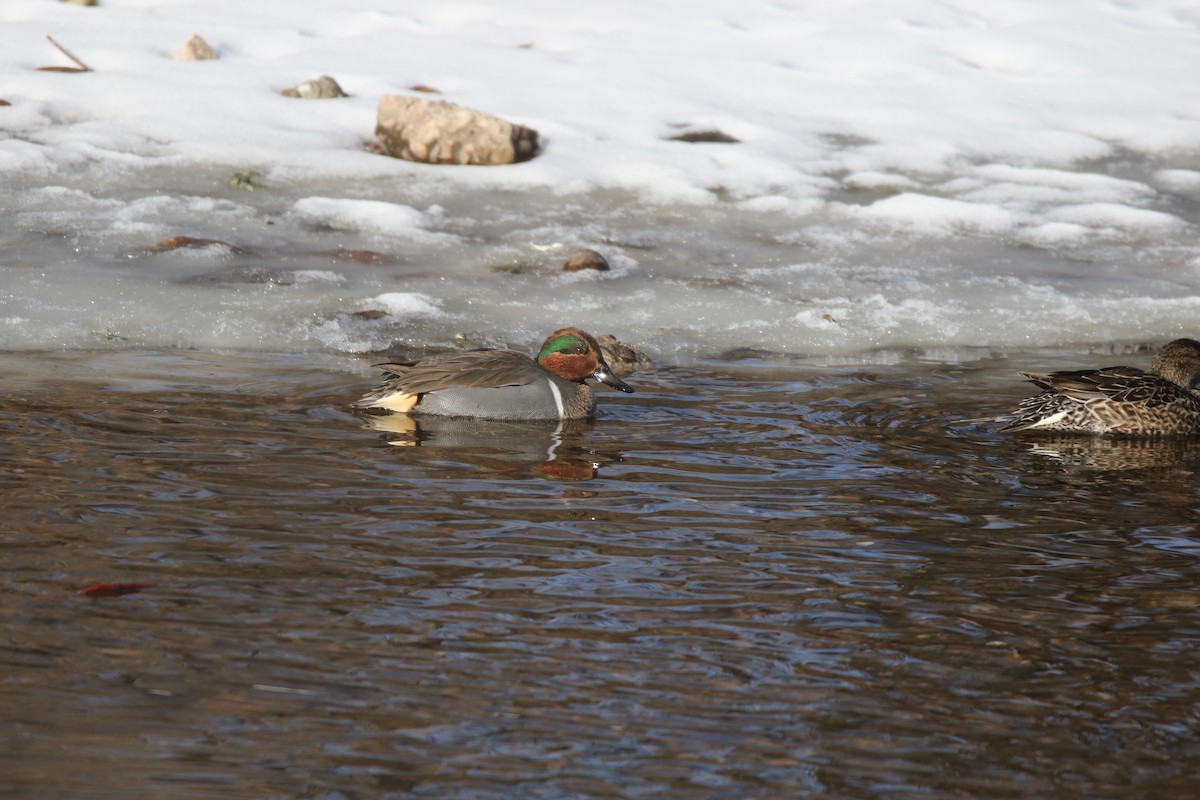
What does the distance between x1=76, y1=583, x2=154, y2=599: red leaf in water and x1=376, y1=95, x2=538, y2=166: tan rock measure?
6.87 m

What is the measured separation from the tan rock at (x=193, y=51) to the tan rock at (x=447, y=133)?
7.36 feet

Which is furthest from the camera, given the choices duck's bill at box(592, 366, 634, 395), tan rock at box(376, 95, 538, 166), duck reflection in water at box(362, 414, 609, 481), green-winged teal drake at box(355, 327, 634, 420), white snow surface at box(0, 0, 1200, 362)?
tan rock at box(376, 95, 538, 166)

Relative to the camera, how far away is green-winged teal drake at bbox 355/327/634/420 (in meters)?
6.89

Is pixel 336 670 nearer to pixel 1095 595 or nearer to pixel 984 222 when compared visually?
pixel 1095 595

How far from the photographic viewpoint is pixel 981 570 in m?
4.72

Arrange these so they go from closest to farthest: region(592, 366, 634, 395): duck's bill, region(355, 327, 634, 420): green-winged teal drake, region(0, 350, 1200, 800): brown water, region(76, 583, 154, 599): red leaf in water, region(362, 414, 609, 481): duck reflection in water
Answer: region(0, 350, 1200, 800): brown water < region(76, 583, 154, 599): red leaf in water < region(362, 414, 609, 481): duck reflection in water < region(355, 327, 634, 420): green-winged teal drake < region(592, 366, 634, 395): duck's bill

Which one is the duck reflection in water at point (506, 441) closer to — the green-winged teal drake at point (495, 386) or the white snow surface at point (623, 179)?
the green-winged teal drake at point (495, 386)

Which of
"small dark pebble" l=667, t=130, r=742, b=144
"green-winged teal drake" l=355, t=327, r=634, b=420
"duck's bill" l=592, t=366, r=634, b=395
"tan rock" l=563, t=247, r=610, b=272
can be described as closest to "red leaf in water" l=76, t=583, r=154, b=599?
"green-winged teal drake" l=355, t=327, r=634, b=420

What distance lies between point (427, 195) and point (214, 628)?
6.61 m

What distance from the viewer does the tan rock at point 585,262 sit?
9203 mm

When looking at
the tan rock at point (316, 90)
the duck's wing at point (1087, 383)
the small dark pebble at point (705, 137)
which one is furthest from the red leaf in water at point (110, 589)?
the tan rock at point (316, 90)

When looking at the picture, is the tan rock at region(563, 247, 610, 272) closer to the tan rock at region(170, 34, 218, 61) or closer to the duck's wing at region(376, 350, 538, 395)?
the duck's wing at region(376, 350, 538, 395)

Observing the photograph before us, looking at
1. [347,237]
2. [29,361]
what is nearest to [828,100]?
[347,237]

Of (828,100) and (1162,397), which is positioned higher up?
(828,100)
